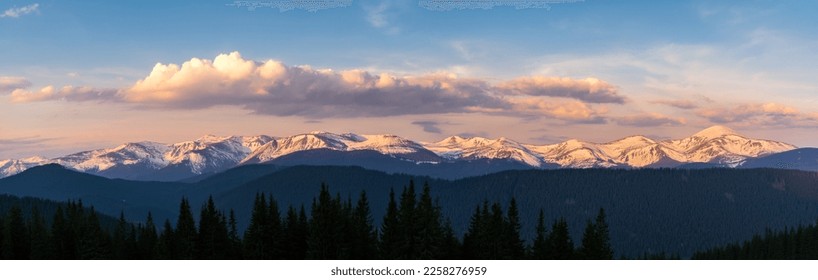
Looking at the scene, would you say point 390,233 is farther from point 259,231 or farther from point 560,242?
point 560,242

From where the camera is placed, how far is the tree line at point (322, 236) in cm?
3083

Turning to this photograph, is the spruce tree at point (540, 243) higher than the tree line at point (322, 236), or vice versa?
the tree line at point (322, 236)

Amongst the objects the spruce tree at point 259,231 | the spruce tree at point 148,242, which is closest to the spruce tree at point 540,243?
the spruce tree at point 259,231

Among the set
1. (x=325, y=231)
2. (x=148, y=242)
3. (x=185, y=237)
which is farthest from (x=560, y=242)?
(x=148, y=242)

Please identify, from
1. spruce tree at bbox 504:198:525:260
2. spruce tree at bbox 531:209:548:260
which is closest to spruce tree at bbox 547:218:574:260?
spruce tree at bbox 531:209:548:260

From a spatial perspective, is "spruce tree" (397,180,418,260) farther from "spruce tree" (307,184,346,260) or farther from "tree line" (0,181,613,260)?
"spruce tree" (307,184,346,260)

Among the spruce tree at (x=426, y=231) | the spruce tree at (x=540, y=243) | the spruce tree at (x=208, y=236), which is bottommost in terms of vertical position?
the spruce tree at (x=540, y=243)

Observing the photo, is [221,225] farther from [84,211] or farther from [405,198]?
[405,198]

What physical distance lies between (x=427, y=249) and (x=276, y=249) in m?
10.0

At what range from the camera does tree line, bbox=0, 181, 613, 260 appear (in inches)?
1214

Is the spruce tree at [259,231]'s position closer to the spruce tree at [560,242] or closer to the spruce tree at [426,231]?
the spruce tree at [426,231]

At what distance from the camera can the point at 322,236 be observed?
30.6 meters
